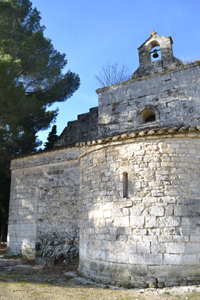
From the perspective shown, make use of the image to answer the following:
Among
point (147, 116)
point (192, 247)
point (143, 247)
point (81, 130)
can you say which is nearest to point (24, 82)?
point (81, 130)

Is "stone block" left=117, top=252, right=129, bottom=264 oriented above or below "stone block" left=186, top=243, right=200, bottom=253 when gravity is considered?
below

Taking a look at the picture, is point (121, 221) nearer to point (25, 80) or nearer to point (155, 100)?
point (155, 100)

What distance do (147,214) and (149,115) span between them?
4235 millimetres

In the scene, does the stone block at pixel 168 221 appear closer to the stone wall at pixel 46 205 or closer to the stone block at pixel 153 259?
the stone block at pixel 153 259

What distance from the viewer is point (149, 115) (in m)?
8.70

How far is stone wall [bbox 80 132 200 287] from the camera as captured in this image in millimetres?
5113

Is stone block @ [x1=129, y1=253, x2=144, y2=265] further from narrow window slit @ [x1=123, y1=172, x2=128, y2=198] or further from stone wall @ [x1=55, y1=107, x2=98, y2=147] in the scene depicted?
stone wall @ [x1=55, y1=107, x2=98, y2=147]

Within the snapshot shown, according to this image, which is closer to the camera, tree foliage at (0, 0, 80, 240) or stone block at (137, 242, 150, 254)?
stone block at (137, 242, 150, 254)

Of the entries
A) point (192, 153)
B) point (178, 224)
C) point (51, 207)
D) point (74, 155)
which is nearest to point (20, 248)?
point (51, 207)

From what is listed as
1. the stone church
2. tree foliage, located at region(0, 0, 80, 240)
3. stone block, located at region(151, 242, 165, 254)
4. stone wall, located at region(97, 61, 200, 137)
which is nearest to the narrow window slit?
the stone church

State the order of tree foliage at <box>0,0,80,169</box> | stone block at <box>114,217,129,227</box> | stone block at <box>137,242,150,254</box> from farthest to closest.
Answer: tree foliage at <box>0,0,80,169</box> < stone block at <box>114,217,129,227</box> < stone block at <box>137,242,150,254</box>

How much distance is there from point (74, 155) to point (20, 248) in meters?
4.36

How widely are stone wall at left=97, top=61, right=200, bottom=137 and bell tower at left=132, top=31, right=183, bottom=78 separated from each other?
0.43 meters

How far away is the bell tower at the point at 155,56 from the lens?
8.45 metres
